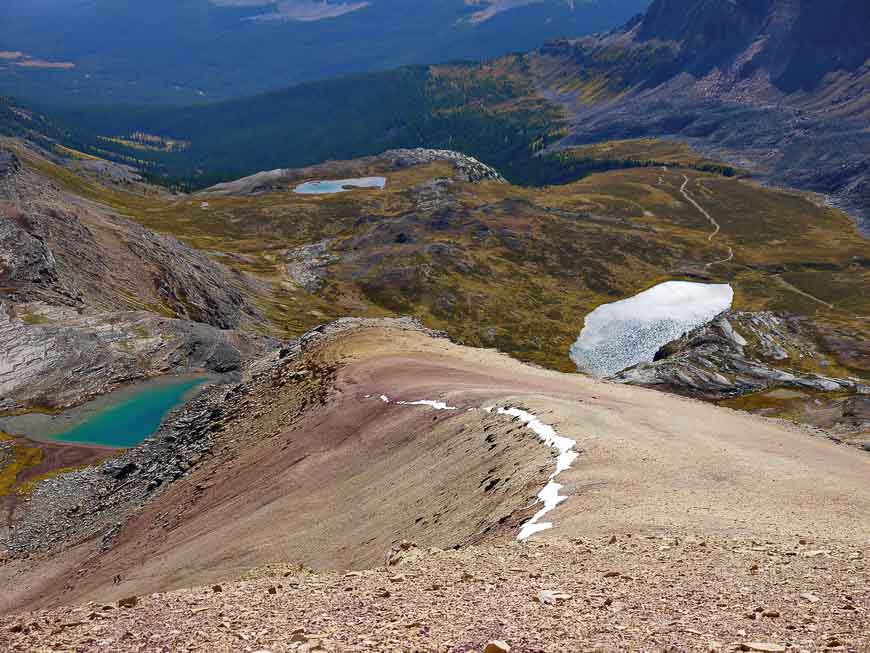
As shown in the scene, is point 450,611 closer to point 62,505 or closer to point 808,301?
point 62,505

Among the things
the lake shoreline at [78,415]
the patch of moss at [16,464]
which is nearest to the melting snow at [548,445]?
the lake shoreline at [78,415]

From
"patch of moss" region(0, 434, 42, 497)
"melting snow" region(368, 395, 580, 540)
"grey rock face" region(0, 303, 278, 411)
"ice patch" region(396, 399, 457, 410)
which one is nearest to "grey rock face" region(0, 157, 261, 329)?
"grey rock face" region(0, 303, 278, 411)

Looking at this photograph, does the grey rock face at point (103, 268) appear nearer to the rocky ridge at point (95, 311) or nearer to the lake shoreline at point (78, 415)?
the rocky ridge at point (95, 311)

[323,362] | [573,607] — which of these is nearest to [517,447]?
[573,607]

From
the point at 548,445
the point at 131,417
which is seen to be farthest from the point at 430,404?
the point at 131,417

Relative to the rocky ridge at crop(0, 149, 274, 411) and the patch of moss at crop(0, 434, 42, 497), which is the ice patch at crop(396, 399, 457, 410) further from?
the rocky ridge at crop(0, 149, 274, 411)

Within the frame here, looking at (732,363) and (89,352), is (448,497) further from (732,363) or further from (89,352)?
(732,363)

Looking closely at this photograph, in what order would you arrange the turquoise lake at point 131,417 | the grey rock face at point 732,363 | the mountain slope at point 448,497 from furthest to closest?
the grey rock face at point 732,363 < the turquoise lake at point 131,417 < the mountain slope at point 448,497
